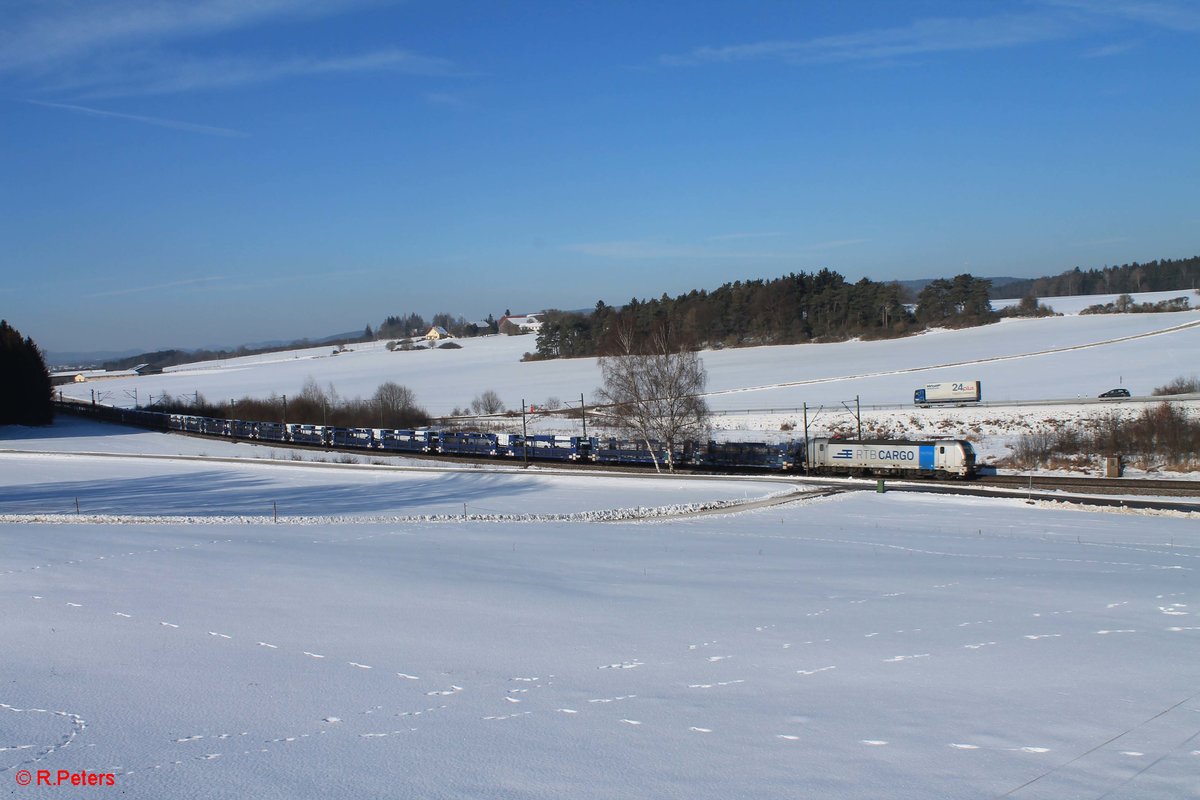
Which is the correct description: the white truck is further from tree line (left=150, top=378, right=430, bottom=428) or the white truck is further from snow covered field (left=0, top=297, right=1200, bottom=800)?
tree line (left=150, top=378, right=430, bottom=428)

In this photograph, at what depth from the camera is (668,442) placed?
55.6m

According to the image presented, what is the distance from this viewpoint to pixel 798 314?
130 m

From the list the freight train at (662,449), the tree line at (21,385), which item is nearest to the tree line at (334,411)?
the freight train at (662,449)

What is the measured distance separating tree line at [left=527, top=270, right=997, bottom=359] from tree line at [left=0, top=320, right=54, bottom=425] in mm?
67411

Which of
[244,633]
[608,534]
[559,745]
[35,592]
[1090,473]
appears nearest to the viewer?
[559,745]

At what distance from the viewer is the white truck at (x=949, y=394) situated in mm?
68750

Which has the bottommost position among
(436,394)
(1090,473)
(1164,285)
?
(1090,473)

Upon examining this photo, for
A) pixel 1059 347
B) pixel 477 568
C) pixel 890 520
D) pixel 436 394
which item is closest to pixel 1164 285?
pixel 1059 347

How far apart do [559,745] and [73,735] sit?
4659 mm

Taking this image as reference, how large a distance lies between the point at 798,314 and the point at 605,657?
124 meters

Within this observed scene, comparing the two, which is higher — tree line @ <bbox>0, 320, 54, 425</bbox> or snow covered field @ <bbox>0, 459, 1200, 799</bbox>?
tree line @ <bbox>0, 320, 54, 425</bbox>

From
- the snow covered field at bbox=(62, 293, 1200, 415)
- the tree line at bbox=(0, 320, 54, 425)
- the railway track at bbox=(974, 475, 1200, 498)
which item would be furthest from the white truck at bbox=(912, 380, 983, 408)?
the tree line at bbox=(0, 320, 54, 425)

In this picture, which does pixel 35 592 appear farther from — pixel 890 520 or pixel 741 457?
pixel 741 457

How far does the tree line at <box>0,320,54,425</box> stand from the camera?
83375 mm
